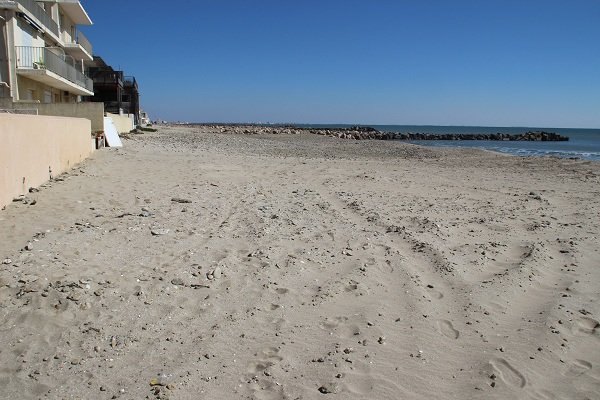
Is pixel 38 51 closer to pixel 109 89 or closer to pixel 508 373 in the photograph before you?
pixel 109 89

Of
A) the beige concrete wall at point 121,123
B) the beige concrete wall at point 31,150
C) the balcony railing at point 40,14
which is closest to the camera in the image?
the beige concrete wall at point 31,150

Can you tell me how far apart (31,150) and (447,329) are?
24.9 ft

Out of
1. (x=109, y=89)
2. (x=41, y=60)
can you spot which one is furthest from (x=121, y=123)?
(x=109, y=89)

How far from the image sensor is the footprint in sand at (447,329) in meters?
3.76

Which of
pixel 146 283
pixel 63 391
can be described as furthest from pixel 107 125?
pixel 63 391

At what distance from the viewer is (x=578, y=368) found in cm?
333

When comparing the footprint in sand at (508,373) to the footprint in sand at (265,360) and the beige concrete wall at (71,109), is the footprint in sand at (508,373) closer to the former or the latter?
the footprint in sand at (265,360)

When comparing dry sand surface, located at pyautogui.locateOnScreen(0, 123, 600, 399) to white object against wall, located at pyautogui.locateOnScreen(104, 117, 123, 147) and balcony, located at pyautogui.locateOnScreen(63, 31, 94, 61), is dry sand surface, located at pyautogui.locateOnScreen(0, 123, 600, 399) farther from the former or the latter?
balcony, located at pyautogui.locateOnScreen(63, 31, 94, 61)

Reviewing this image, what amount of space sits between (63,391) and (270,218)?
4.67 meters

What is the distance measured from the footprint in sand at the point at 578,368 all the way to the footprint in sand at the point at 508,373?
360 millimetres

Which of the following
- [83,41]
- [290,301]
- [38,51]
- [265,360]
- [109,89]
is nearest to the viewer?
[265,360]

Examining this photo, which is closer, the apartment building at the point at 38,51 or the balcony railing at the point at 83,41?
the apartment building at the point at 38,51

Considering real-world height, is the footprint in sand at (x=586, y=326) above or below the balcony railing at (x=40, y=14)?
below

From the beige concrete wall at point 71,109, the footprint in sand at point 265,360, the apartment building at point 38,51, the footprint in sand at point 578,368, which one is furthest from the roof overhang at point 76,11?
the footprint in sand at point 578,368
